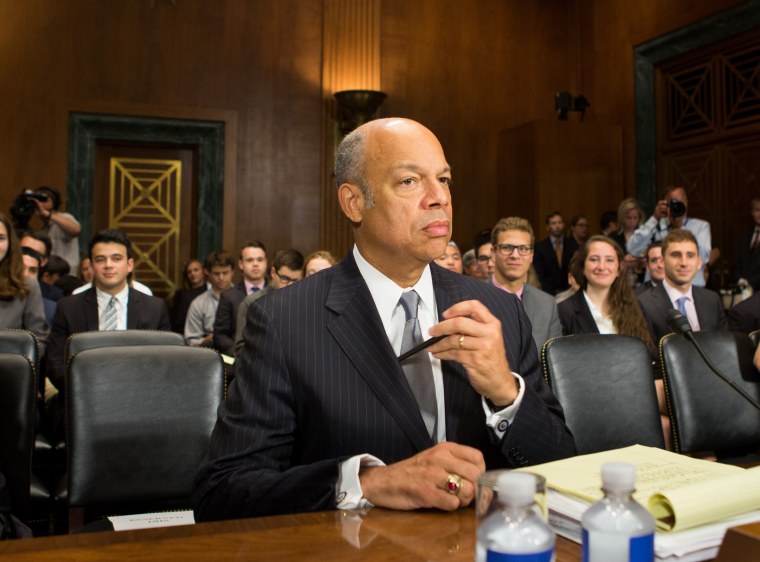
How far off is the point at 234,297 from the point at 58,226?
196cm

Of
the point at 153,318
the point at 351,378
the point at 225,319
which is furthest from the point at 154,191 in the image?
the point at 351,378

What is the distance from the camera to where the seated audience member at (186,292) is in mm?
7012

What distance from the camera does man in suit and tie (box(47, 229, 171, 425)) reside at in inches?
164

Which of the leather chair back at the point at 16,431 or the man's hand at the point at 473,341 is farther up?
the man's hand at the point at 473,341

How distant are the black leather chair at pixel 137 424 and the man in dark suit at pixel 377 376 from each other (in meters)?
0.73

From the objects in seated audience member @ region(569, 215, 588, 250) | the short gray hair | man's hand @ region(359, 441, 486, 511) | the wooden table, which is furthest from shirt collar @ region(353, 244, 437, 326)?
seated audience member @ region(569, 215, 588, 250)

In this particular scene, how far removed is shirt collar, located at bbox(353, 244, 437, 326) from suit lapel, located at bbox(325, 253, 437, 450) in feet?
0.10

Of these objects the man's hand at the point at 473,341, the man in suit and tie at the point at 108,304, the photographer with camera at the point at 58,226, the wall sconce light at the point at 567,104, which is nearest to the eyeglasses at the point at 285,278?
the man in suit and tie at the point at 108,304

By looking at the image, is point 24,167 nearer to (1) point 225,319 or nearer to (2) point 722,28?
(1) point 225,319

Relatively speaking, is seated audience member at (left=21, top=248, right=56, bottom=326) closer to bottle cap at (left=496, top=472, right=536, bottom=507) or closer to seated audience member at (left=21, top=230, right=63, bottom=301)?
seated audience member at (left=21, top=230, right=63, bottom=301)

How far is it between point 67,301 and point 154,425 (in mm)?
2345

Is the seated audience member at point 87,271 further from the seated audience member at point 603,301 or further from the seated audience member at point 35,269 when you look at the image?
the seated audience member at point 603,301

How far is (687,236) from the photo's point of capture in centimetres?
432

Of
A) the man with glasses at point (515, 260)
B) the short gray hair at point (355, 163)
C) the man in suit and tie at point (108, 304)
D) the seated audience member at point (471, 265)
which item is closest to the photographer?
the short gray hair at point (355, 163)
